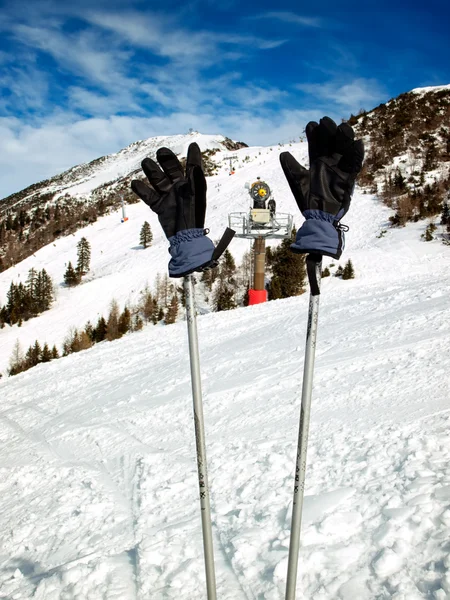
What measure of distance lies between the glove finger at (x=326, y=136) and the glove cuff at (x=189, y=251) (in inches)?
32.6

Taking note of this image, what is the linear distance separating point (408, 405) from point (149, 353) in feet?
23.2

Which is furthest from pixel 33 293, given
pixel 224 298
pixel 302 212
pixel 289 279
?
pixel 302 212

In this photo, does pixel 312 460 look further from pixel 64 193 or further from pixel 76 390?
pixel 64 193

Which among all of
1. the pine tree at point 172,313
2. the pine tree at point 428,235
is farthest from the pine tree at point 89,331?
the pine tree at point 428,235

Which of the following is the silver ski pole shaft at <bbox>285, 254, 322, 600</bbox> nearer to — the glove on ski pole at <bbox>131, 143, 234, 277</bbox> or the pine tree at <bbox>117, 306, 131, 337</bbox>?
the glove on ski pole at <bbox>131, 143, 234, 277</bbox>

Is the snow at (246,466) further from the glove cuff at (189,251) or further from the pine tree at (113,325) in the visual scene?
the pine tree at (113,325)

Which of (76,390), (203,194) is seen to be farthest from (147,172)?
(76,390)

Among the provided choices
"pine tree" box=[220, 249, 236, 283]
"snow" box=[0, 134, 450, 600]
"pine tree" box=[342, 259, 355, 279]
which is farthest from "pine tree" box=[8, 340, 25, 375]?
"pine tree" box=[342, 259, 355, 279]

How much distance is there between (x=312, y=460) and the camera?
156 inches

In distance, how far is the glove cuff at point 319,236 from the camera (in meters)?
2.16

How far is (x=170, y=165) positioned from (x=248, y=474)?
10.4 feet

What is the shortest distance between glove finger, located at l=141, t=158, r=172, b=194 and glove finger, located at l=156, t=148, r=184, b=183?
32 millimetres

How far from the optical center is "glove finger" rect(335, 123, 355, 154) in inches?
81.5

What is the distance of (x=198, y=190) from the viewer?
2.40 metres
